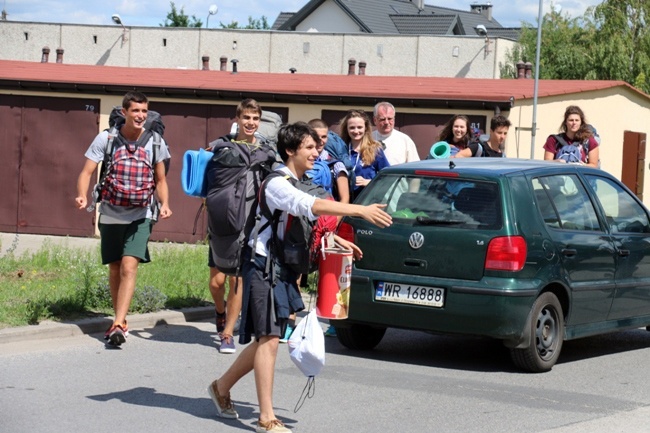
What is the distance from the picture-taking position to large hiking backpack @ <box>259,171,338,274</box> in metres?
7.12

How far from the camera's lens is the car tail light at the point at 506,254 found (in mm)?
9297

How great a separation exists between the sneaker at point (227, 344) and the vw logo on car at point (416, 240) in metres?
1.75

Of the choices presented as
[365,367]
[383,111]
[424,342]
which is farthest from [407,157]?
[365,367]

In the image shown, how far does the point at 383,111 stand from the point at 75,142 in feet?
39.0

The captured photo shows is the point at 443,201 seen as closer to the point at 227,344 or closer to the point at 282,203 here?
the point at 227,344

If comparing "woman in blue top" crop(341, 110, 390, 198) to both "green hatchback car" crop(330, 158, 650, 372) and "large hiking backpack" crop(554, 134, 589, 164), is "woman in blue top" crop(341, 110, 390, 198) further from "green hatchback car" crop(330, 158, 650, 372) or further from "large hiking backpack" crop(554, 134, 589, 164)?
"large hiking backpack" crop(554, 134, 589, 164)

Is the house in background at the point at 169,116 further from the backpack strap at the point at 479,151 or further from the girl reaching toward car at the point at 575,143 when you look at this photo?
the backpack strap at the point at 479,151

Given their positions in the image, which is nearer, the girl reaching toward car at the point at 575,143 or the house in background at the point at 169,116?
the girl reaching toward car at the point at 575,143

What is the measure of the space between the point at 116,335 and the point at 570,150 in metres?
5.42

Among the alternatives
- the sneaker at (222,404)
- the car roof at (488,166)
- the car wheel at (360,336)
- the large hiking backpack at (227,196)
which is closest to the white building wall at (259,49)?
the car roof at (488,166)

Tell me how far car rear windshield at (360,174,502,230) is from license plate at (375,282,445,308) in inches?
20.2

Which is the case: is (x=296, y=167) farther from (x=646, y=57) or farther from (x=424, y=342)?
(x=646, y=57)

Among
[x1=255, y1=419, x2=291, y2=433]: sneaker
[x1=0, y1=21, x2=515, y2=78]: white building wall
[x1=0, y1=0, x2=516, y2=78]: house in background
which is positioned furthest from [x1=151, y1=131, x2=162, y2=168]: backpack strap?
[x1=0, y1=21, x2=515, y2=78]: white building wall

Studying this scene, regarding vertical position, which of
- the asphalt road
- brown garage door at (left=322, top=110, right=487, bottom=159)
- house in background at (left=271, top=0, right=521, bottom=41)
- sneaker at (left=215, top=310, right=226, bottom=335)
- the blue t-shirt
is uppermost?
house in background at (left=271, top=0, right=521, bottom=41)
